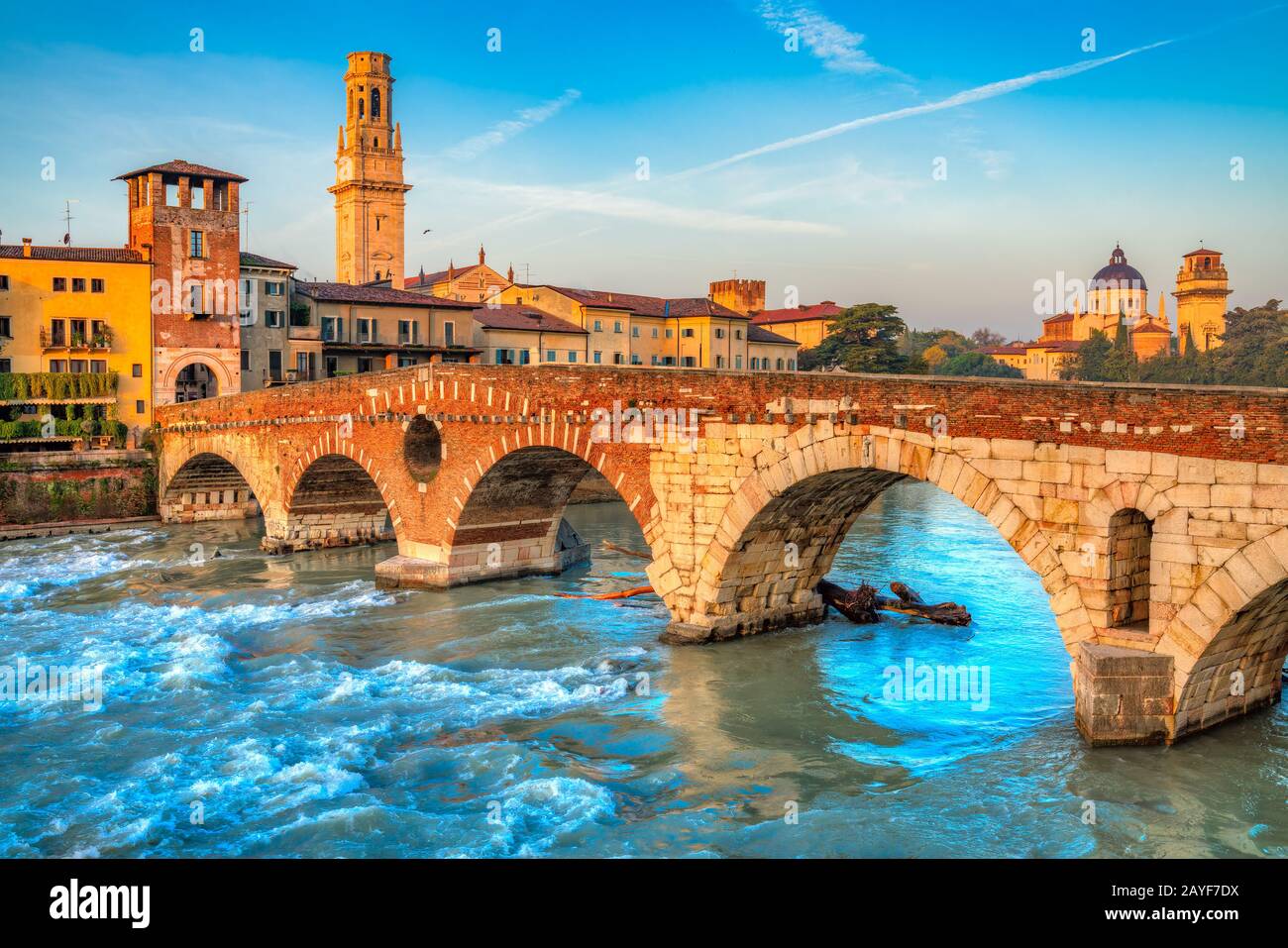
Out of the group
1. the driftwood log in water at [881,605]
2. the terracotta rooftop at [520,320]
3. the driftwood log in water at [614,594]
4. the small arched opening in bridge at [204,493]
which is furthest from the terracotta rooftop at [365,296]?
the driftwood log in water at [881,605]

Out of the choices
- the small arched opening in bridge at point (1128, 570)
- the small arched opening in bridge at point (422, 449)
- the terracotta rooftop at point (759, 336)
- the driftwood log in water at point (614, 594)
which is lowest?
the driftwood log in water at point (614, 594)

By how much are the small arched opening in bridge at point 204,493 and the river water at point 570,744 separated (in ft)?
52.0

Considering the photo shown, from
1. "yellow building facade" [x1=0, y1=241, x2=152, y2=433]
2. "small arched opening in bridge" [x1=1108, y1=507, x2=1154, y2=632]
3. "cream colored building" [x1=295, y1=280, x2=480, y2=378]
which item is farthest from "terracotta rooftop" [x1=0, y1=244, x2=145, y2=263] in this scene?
"small arched opening in bridge" [x1=1108, y1=507, x2=1154, y2=632]

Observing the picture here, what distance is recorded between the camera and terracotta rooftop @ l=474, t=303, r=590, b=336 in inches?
2050

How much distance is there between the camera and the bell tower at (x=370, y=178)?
76.6 m

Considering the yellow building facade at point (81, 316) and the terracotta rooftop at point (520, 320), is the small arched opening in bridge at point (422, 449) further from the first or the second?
the terracotta rooftop at point (520, 320)

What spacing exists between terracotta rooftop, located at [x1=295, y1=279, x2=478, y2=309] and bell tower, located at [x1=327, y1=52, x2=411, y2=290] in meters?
25.2

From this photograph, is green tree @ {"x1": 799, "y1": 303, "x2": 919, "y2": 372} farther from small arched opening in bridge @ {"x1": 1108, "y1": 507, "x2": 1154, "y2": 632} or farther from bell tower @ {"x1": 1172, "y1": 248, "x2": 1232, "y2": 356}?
small arched opening in bridge @ {"x1": 1108, "y1": 507, "x2": 1154, "y2": 632}

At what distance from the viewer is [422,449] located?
2736 centimetres

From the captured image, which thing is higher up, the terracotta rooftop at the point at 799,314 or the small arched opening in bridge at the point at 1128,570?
the terracotta rooftop at the point at 799,314

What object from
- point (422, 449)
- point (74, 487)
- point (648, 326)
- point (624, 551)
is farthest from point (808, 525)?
point (648, 326)

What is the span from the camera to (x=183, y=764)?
48.2ft

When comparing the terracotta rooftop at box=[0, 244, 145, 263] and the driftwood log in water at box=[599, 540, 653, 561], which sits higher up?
the terracotta rooftop at box=[0, 244, 145, 263]

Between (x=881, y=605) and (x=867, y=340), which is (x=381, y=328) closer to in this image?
(x=867, y=340)
